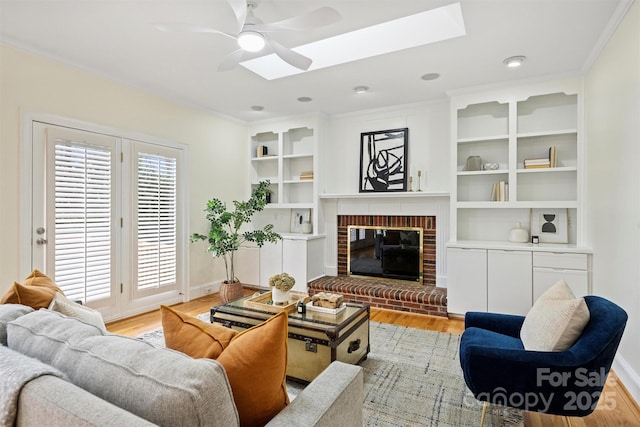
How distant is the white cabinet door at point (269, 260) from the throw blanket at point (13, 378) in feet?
13.0

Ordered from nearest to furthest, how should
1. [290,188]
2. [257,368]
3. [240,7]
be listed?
[257,368], [240,7], [290,188]

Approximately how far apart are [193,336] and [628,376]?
2.82 m

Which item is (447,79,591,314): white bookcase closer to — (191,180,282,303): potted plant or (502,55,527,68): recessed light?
(502,55,527,68): recessed light

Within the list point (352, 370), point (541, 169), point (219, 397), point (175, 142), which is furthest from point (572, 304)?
point (175, 142)

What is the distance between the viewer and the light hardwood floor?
1.97m

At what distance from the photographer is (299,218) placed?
5.38m

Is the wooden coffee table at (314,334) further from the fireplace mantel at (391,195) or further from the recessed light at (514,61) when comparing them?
the recessed light at (514,61)

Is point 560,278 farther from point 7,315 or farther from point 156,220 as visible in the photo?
point 156,220

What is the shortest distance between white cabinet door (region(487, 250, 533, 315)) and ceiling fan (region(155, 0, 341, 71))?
2.70 metres

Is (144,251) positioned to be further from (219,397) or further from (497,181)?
(497,181)

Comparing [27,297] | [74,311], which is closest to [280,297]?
[74,311]

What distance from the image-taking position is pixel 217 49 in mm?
2992

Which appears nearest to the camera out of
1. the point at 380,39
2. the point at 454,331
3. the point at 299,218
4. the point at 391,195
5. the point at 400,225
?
the point at 380,39

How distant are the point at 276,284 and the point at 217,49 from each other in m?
2.09
